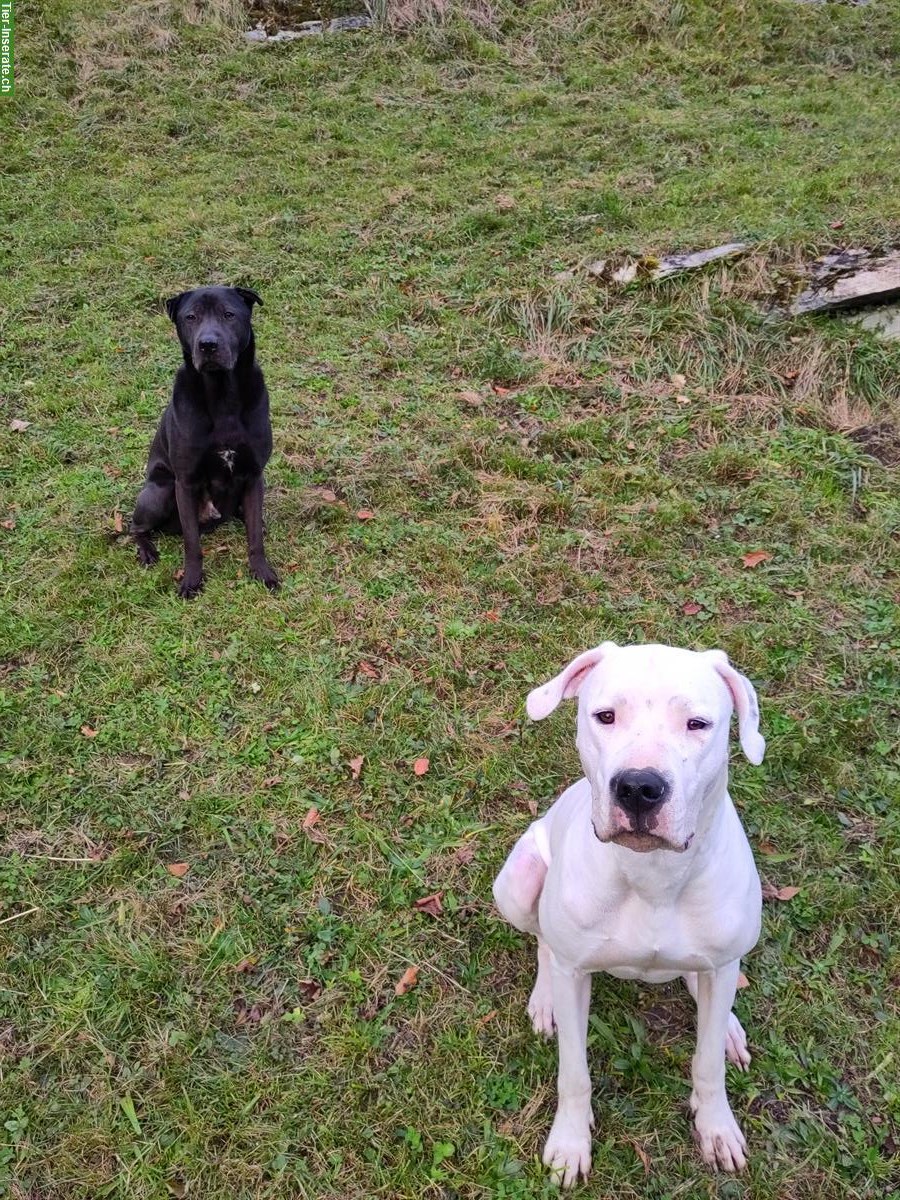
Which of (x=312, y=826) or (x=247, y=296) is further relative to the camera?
(x=247, y=296)

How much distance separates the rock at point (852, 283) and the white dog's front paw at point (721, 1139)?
507cm

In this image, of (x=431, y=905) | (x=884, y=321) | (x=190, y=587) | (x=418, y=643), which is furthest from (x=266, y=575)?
(x=884, y=321)

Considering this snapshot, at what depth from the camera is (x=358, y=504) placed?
4719 mm

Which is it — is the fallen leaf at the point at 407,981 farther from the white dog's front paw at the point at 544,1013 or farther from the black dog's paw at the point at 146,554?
the black dog's paw at the point at 146,554

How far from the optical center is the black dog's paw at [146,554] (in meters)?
4.33

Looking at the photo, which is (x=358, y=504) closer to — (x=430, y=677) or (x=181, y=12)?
(x=430, y=677)

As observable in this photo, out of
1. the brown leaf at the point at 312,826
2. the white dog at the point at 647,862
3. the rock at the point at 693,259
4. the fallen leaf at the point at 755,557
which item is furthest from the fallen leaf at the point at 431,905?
the rock at the point at 693,259

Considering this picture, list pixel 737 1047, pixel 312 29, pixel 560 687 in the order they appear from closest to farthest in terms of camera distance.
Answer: pixel 560 687
pixel 737 1047
pixel 312 29

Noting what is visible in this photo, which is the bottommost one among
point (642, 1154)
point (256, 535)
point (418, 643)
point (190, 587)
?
point (642, 1154)

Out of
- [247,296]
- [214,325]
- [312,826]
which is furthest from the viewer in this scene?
[247,296]

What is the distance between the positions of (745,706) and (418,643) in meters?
2.14

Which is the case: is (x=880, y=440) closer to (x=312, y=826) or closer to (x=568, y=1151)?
(x=312, y=826)

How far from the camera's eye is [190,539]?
4066 millimetres

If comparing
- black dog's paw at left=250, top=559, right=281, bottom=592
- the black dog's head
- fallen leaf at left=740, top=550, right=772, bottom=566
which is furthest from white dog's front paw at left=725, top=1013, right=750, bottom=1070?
the black dog's head
